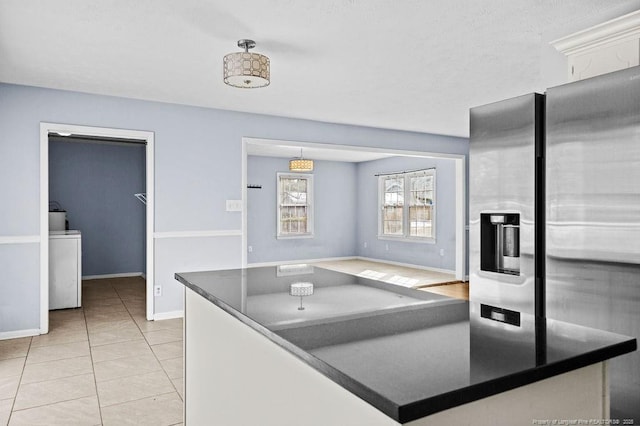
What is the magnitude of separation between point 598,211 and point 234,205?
13.1 feet

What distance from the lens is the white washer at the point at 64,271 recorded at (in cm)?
532

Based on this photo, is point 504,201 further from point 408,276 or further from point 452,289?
point 408,276

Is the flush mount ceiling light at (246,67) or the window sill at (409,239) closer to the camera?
the flush mount ceiling light at (246,67)

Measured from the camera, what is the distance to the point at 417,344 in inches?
36.0

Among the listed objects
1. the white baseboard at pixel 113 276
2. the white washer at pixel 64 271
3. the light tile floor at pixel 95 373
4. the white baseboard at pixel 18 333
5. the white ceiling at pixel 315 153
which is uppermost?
the white ceiling at pixel 315 153

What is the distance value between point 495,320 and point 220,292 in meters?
0.91

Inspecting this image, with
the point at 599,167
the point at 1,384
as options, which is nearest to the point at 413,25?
the point at 599,167

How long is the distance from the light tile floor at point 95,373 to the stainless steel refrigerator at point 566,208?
83.9 inches

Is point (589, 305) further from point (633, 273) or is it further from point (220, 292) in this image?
point (220, 292)

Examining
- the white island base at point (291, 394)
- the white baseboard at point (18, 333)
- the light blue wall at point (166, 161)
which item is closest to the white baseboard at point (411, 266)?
the light blue wall at point (166, 161)

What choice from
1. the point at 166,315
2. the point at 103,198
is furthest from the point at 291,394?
the point at 103,198

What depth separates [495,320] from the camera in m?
1.10

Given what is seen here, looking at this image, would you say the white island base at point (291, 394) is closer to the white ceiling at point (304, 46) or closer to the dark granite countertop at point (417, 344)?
the dark granite countertop at point (417, 344)

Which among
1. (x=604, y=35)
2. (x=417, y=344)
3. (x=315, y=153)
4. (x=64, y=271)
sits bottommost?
(x=64, y=271)
